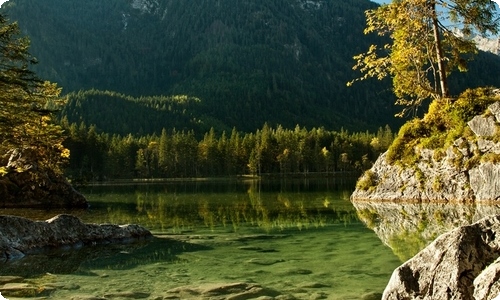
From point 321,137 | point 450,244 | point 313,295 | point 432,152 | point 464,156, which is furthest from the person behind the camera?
point 321,137

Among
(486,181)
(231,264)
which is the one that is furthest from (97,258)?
(486,181)

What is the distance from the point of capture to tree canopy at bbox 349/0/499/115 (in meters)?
34.3

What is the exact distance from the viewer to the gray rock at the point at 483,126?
100 feet

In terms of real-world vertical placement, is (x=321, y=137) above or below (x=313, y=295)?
above

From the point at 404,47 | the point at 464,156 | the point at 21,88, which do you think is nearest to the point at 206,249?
the point at 21,88

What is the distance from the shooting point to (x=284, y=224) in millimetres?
25531

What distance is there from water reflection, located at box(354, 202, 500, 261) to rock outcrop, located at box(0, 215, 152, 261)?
37.1 ft

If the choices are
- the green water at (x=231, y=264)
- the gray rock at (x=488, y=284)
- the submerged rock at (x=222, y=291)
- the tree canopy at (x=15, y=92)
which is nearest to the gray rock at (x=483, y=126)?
the green water at (x=231, y=264)

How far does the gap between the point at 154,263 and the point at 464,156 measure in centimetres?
2409

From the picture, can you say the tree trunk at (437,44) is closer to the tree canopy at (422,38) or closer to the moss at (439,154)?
the tree canopy at (422,38)

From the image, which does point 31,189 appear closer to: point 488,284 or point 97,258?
point 97,258

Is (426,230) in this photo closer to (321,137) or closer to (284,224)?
(284,224)

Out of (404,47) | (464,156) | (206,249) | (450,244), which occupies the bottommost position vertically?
(206,249)

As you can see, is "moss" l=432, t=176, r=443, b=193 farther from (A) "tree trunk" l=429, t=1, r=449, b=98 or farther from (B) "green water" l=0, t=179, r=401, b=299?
(B) "green water" l=0, t=179, r=401, b=299
